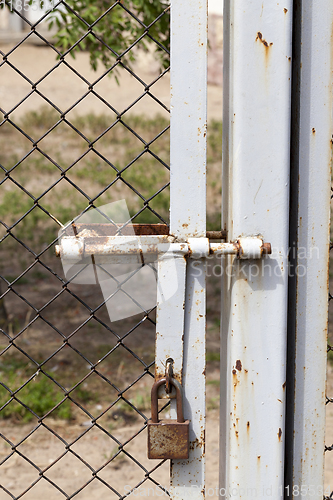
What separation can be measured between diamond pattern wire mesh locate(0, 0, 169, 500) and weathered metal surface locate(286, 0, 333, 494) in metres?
0.30

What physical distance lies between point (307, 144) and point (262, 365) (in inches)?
18.4

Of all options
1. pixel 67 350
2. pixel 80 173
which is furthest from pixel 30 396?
pixel 80 173

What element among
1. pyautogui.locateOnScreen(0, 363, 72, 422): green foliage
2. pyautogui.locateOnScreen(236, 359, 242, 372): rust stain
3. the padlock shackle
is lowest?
pyautogui.locateOnScreen(0, 363, 72, 422): green foliage

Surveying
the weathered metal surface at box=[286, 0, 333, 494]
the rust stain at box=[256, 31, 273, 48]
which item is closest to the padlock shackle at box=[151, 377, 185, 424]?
the weathered metal surface at box=[286, 0, 333, 494]

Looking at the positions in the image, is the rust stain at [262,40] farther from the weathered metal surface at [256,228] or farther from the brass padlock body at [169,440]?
the brass padlock body at [169,440]

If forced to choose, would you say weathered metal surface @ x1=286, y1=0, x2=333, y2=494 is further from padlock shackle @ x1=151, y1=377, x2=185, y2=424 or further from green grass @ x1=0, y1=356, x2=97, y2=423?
green grass @ x1=0, y1=356, x2=97, y2=423

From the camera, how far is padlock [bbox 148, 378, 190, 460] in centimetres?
105

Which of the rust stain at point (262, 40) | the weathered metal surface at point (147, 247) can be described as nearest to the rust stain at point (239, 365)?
the weathered metal surface at point (147, 247)

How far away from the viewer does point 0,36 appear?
15125mm

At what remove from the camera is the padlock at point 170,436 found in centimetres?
105

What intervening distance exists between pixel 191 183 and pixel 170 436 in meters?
0.52

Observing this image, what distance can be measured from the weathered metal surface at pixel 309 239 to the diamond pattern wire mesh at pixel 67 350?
304 millimetres

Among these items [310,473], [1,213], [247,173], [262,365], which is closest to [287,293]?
[262,365]

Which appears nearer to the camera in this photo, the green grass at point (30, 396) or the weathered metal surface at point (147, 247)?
the weathered metal surface at point (147, 247)
